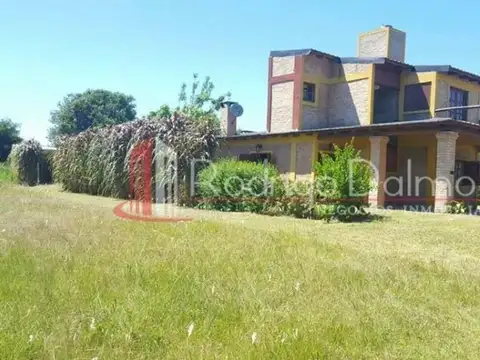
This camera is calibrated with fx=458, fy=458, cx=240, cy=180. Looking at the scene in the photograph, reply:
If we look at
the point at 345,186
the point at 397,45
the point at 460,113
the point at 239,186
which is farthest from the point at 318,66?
the point at 345,186

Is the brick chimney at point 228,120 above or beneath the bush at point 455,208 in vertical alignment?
above

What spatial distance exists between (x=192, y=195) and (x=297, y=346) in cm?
1268

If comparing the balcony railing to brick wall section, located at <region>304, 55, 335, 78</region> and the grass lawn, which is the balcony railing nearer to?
brick wall section, located at <region>304, 55, 335, 78</region>

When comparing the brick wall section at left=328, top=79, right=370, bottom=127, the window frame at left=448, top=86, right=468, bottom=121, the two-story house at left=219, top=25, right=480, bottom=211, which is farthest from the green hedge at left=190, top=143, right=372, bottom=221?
the window frame at left=448, top=86, right=468, bottom=121

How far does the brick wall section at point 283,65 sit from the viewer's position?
22.8 metres

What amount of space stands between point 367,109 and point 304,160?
14.7 ft

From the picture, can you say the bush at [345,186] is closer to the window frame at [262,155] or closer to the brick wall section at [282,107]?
the window frame at [262,155]

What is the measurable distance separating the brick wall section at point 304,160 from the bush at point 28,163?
56.3 feet

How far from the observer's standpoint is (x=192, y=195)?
1600 centimetres

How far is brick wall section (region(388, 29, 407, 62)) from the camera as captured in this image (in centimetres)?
2361

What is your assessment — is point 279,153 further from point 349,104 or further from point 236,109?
point 349,104

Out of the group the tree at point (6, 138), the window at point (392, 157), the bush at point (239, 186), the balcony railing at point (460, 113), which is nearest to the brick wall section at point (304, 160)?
the window at point (392, 157)

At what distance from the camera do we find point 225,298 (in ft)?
15.0

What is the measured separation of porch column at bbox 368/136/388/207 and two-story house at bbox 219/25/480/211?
3.38ft
